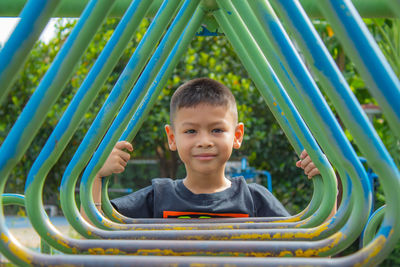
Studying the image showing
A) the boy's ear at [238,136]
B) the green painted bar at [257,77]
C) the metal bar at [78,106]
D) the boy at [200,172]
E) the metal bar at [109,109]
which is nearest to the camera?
the metal bar at [78,106]

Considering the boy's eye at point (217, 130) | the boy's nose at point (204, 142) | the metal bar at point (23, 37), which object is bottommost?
the metal bar at point (23, 37)

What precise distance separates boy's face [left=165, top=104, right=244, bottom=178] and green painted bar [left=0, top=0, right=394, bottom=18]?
1.03 feet

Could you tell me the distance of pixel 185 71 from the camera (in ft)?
11.5

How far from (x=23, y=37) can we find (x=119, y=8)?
0.72m

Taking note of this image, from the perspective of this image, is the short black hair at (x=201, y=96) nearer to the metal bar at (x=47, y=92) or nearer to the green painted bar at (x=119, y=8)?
the green painted bar at (x=119, y=8)

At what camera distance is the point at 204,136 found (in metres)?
1.34

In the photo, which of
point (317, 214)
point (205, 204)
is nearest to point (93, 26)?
point (317, 214)

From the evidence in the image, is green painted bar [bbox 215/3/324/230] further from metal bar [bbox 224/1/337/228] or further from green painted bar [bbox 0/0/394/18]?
green painted bar [bbox 0/0/394/18]

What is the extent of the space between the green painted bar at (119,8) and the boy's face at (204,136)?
0.31 m

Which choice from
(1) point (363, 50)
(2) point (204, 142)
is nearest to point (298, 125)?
(2) point (204, 142)

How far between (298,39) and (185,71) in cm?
297

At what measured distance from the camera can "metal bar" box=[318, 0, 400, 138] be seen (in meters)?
0.48

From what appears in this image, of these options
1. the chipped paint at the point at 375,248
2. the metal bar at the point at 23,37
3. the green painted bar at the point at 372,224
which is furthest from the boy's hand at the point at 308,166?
the metal bar at the point at 23,37

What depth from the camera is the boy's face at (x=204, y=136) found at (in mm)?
1342
